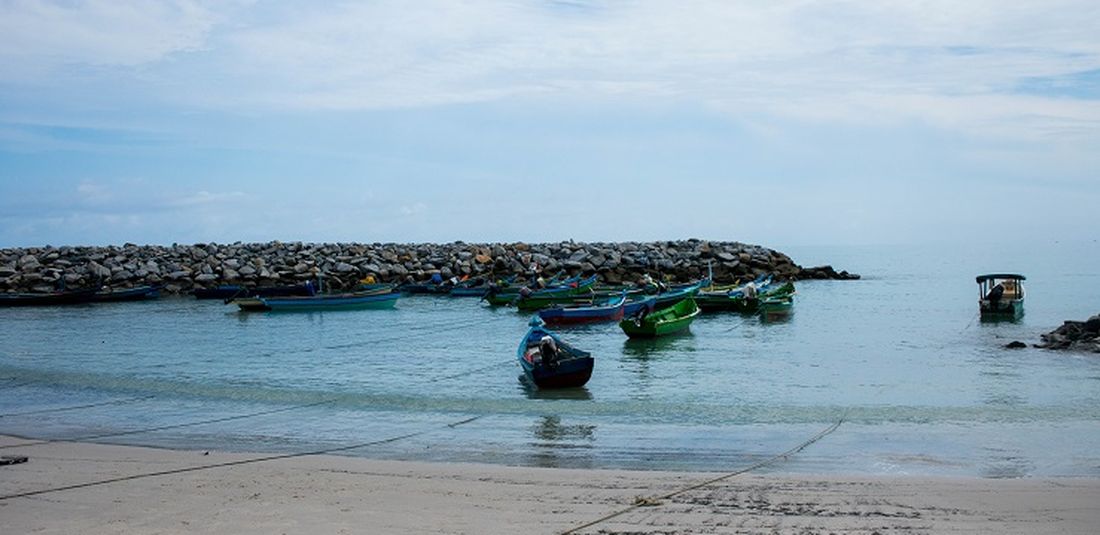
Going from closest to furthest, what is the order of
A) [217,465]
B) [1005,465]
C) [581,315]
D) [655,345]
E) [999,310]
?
1. [217,465]
2. [1005,465]
3. [655,345]
4. [581,315]
5. [999,310]

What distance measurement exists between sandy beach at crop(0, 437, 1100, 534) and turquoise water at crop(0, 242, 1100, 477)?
1.55m

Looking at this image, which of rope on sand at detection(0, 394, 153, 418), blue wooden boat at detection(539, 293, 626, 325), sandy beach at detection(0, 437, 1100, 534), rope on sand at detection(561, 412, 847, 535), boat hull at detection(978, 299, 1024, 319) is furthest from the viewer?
boat hull at detection(978, 299, 1024, 319)

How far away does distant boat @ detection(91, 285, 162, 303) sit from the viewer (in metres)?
52.4

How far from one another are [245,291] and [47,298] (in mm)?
10047

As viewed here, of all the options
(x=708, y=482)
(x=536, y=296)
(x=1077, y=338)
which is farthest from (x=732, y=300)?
(x=708, y=482)

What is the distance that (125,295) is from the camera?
5288 cm

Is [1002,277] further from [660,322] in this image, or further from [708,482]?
[708,482]

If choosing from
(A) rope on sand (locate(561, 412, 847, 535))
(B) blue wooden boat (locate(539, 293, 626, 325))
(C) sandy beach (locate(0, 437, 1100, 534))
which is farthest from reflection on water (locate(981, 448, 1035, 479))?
(B) blue wooden boat (locate(539, 293, 626, 325))

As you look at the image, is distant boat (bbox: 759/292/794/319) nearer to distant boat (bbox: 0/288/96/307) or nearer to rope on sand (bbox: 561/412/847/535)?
rope on sand (bbox: 561/412/847/535)

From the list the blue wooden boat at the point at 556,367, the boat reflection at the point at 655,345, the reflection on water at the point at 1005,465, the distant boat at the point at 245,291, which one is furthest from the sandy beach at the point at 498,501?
the distant boat at the point at 245,291

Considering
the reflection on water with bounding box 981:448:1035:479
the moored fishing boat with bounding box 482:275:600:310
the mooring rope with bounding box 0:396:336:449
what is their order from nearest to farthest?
the reflection on water with bounding box 981:448:1035:479 → the mooring rope with bounding box 0:396:336:449 → the moored fishing boat with bounding box 482:275:600:310

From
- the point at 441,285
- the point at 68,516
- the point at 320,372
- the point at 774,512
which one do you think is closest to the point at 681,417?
the point at 774,512

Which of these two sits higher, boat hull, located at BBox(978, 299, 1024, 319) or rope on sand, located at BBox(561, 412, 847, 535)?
boat hull, located at BBox(978, 299, 1024, 319)

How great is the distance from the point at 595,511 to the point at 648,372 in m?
15.1
